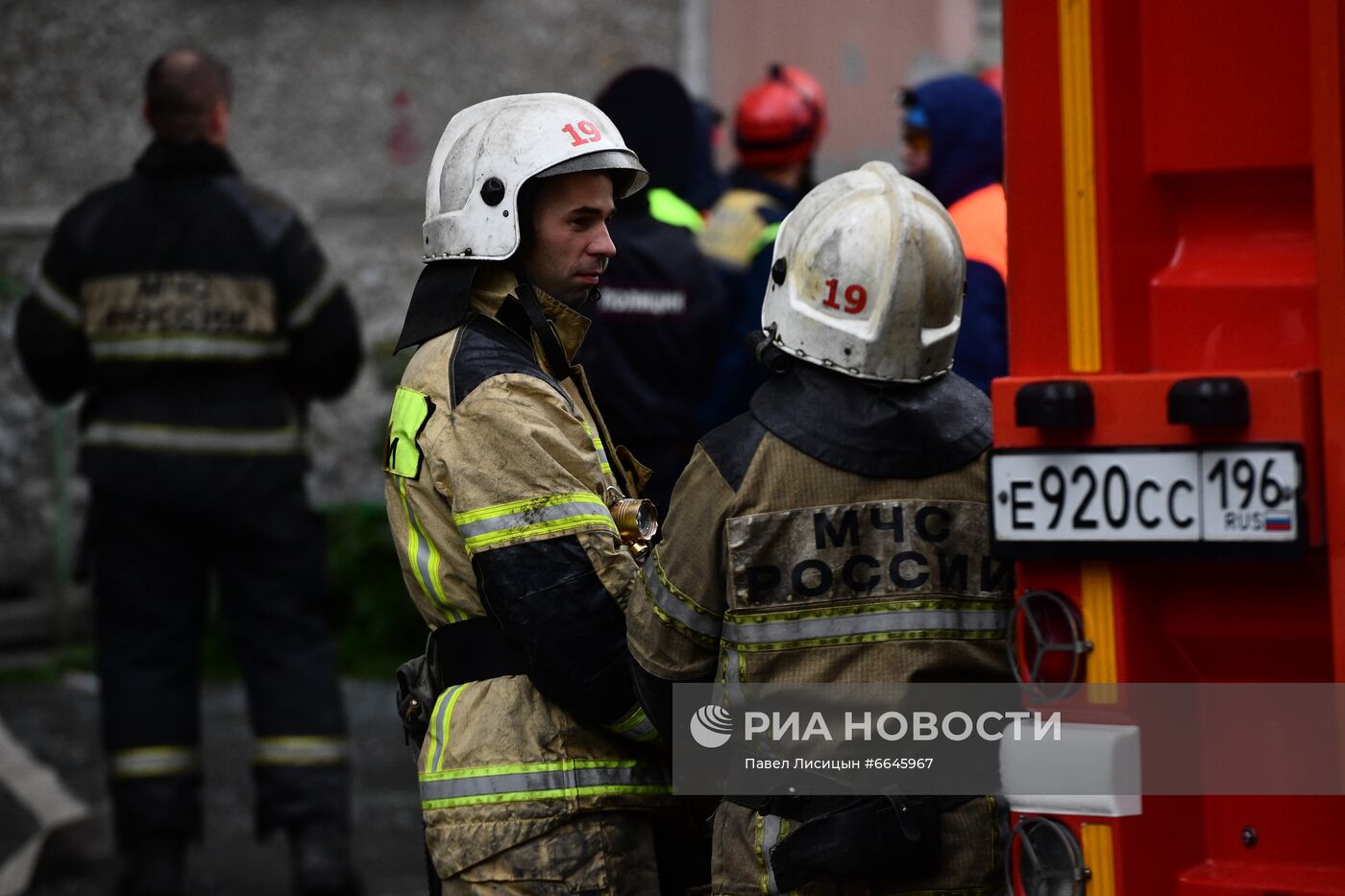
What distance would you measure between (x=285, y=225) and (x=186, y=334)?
44cm

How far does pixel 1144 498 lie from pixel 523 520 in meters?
1.01

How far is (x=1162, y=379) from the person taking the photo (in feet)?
7.09

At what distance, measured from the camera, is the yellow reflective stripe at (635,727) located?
2.84 metres

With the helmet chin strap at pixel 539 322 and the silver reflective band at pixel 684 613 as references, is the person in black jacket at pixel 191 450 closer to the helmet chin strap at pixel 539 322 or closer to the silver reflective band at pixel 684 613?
the helmet chin strap at pixel 539 322

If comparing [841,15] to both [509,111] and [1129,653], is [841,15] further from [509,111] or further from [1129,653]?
[1129,653]

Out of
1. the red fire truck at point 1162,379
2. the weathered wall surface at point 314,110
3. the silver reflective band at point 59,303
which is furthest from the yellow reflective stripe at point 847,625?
A: the weathered wall surface at point 314,110

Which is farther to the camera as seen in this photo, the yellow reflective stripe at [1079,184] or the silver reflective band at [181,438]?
the silver reflective band at [181,438]

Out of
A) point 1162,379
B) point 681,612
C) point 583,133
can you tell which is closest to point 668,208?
point 583,133

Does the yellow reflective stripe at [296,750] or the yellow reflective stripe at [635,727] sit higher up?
the yellow reflective stripe at [635,727]

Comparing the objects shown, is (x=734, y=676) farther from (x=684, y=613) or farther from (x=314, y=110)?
(x=314, y=110)

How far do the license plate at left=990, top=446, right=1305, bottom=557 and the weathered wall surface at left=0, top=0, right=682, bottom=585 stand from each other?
6380 millimetres

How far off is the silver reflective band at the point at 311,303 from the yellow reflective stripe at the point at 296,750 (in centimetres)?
123

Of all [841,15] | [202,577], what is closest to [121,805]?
[202,577]

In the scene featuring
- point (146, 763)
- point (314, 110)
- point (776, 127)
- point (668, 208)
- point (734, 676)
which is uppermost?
point (314, 110)
